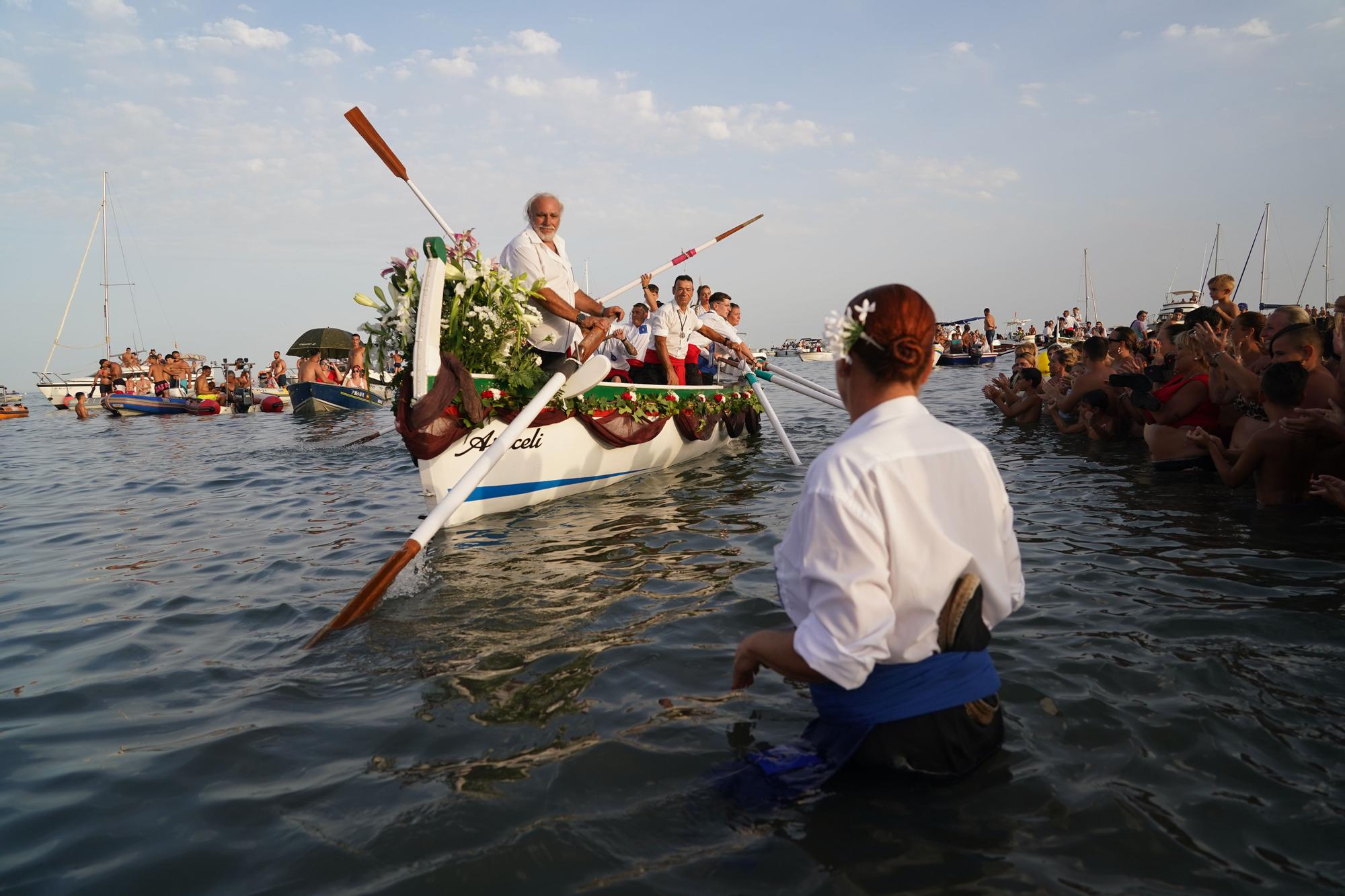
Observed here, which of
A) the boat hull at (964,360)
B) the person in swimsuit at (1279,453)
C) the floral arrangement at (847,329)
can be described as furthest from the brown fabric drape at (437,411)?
the boat hull at (964,360)

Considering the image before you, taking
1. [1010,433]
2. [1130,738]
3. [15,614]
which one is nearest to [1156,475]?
[1010,433]

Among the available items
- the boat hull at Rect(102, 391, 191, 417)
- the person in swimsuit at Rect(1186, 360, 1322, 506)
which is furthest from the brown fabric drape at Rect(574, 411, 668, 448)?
the boat hull at Rect(102, 391, 191, 417)

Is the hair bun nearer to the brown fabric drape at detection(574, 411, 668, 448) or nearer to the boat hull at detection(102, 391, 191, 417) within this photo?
the brown fabric drape at detection(574, 411, 668, 448)

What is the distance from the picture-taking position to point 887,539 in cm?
200

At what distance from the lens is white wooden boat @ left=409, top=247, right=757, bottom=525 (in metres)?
6.64

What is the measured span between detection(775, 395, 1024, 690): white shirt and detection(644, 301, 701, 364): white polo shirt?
9.50 metres

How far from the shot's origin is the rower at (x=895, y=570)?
1966 millimetres

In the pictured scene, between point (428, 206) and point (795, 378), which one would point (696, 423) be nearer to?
point (795, 378)

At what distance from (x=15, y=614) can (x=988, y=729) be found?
19.6 ft

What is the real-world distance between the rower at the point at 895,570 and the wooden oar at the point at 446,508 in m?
2.90

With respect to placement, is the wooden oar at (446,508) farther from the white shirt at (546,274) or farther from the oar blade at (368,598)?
the white shirt at (546,274)

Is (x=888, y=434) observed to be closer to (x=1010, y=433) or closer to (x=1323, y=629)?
(x=1323, y=629)

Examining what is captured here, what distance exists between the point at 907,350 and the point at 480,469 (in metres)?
4.14

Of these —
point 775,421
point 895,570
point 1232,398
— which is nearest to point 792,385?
point 775,421
